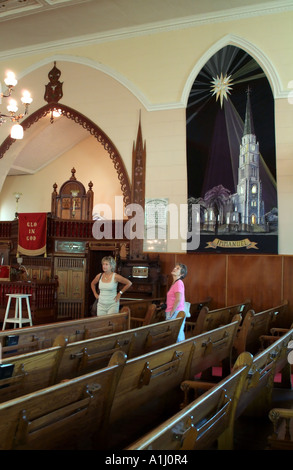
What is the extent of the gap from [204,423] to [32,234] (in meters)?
8.30

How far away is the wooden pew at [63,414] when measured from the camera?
180 cm

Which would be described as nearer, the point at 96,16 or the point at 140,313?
the point at 140,313

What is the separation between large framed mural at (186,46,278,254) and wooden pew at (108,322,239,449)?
413cm

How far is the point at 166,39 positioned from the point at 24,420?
8159 mm

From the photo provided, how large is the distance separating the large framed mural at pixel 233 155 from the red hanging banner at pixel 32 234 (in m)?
3.45

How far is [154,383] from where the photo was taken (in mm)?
2803

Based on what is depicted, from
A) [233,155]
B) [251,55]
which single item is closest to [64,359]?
[233,155]

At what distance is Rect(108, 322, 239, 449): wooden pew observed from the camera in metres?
2.55

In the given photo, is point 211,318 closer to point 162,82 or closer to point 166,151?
point 166,151

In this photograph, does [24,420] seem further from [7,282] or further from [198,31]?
[198,31]

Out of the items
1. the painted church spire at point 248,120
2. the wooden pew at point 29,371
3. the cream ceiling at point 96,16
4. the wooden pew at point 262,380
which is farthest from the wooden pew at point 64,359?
the cream ceiling at point 96,16

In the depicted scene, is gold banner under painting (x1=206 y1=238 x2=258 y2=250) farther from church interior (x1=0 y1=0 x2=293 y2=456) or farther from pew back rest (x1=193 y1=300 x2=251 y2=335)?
pew back rest (x1=193 y1=300 x2=251 y2=335)

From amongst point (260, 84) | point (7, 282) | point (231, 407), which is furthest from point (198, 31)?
point (231, 407)

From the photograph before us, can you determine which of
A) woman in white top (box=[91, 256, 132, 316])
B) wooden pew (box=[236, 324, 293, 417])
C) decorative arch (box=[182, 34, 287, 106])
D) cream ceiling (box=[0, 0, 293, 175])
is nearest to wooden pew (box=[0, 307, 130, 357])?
woman in white top (box=[91, 256, 132, 316])
